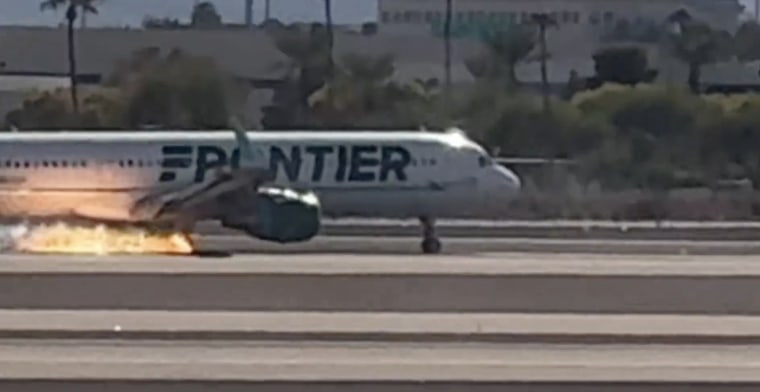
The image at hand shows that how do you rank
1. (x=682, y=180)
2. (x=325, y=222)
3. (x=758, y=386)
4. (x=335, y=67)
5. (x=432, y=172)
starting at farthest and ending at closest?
(x=335, y=67)
(x=682, y=180)
(x=325, y=222)
(x=432, y=172)
(x=758, y=386)

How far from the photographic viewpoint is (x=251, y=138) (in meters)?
37.6

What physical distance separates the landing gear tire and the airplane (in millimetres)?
1913

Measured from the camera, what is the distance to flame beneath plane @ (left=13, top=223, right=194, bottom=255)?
28375mm

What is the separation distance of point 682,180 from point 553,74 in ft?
95.5

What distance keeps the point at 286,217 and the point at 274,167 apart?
8.72ft

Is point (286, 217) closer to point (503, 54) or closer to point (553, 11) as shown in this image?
point (503, 54)

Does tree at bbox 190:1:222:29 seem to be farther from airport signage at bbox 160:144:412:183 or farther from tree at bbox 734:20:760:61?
airport signage at bbox 160:144:412:183

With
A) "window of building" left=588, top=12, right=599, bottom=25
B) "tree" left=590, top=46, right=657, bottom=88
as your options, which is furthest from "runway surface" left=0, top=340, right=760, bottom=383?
"window of building" left=588, top=12, right=599, bottom=25

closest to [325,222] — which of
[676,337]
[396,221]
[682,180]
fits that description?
[396,221]

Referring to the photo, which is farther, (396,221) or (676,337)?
(396,221)

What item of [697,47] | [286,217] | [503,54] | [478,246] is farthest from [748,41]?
[286,217]

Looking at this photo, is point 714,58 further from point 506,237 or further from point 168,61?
point 506,237

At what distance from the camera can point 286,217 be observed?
114ft

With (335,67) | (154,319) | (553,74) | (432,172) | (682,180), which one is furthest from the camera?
(553,74)
